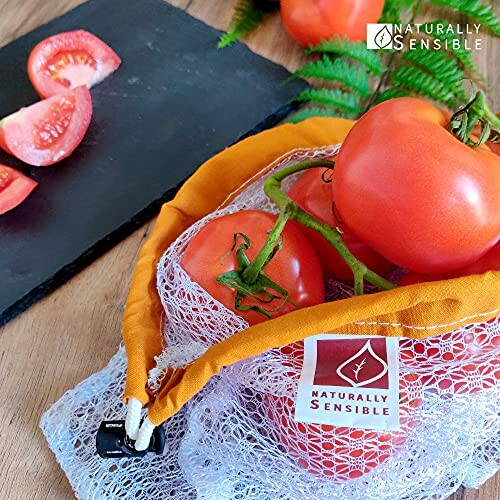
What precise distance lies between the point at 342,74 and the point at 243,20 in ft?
0.64

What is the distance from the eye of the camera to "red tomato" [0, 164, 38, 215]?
736 millimetres

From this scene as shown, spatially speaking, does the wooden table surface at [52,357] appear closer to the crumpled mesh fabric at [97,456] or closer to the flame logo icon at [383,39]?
the crumpled mesh fabric at [97,456]

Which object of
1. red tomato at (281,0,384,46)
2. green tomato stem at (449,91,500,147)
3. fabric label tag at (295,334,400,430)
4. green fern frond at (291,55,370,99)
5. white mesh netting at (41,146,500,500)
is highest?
green tomato stem at (449,91,500,147)

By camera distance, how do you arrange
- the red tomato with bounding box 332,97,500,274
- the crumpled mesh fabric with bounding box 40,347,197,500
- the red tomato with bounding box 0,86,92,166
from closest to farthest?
the red tomato with bounding box 332,97,500,274
the crumpled mesh fabric with bounding box 40,347,197,500
the red tomato with bounding box 0,86,92,166

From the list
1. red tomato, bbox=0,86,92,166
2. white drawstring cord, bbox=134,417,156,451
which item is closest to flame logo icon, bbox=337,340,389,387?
white drawstring cord, bbox=134,417,156,451

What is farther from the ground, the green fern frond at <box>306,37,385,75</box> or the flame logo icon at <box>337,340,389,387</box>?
the green fern frond at <box>306,37,385,75</box>

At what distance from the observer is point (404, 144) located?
0.45 meters

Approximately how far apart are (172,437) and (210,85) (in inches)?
18.4

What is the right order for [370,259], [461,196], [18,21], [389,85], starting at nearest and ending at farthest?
[461,196]
[370,259]
[389,85]
[18,21]

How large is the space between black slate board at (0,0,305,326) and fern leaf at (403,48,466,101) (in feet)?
0.48

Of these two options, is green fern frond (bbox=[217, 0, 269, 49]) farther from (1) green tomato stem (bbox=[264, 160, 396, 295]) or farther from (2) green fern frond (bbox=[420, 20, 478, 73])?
(1) green tomato stem (bbox=[264, 160, 396, 295])

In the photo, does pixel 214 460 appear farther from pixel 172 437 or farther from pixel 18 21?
pixel 18 21

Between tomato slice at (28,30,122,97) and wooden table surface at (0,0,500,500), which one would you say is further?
tomato slice at (28,30,122,97)

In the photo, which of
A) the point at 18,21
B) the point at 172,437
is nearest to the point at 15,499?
the point at 172,437
